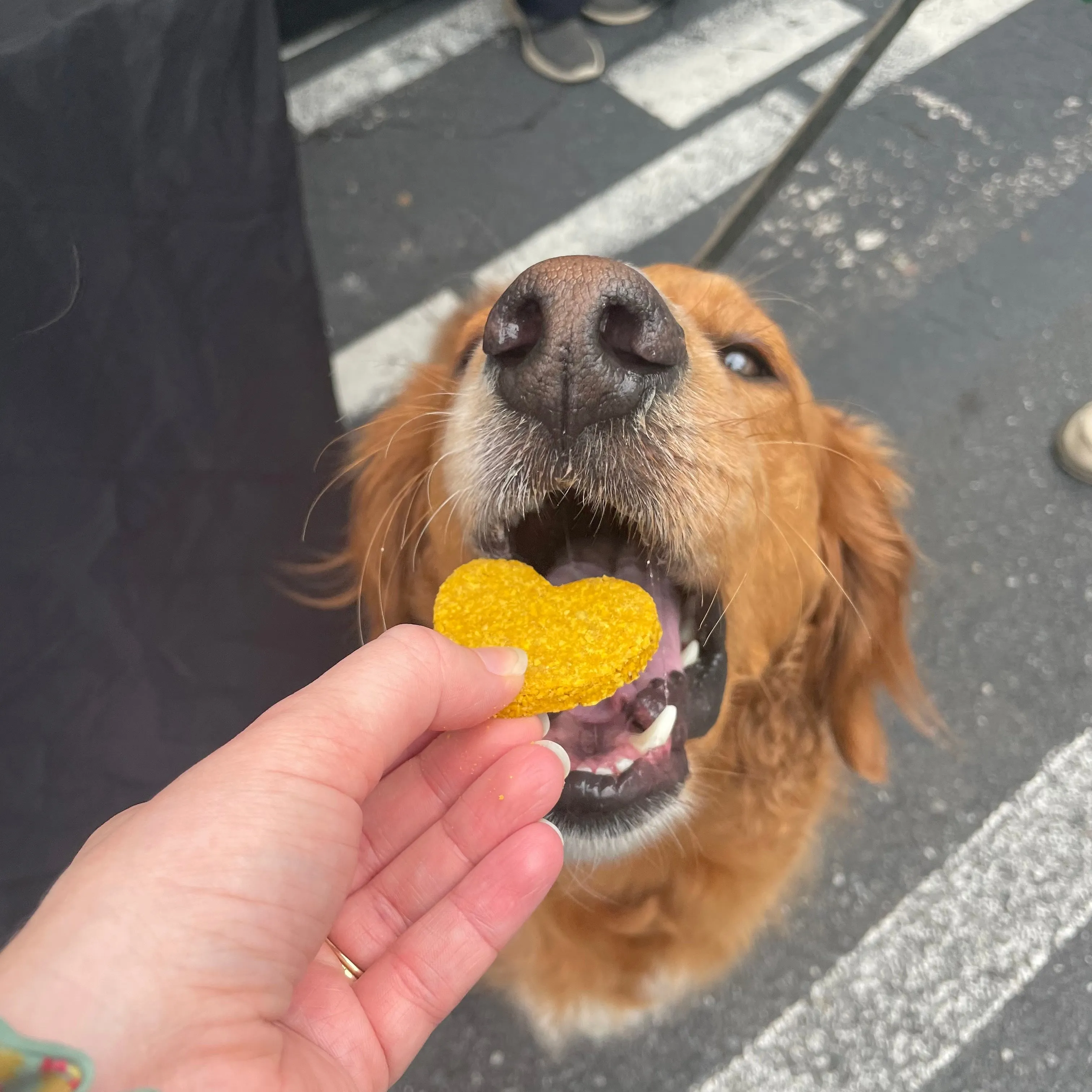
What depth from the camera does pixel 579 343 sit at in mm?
975

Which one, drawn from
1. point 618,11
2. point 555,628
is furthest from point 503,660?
point 618,11

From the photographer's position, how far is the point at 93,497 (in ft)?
4.74

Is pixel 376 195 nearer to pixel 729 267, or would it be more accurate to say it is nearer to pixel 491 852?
pixel 729 267

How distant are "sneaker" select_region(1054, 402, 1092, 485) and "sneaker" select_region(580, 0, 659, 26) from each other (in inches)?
94.8

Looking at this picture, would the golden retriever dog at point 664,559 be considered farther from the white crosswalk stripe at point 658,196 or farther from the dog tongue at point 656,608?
the white crosswalk stripe at point 658,196

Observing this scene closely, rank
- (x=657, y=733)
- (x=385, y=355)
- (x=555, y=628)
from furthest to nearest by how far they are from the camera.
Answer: (x=385, y=355) → (x=657, y=733) → (x=555, y=628)

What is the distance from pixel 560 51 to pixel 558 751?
312 centimetres

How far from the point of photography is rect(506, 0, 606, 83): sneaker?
10.6 ft

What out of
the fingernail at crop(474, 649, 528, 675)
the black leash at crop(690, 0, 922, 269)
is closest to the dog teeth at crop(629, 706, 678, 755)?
the fingernail at crop(474, 649, 528, 675)

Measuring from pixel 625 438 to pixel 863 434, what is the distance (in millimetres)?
782

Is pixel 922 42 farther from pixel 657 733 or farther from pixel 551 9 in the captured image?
pixel 657 733

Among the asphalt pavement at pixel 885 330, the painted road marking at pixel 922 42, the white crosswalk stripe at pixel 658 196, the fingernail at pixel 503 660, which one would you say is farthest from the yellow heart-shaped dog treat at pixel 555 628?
the painted road marking at pixel 922 42

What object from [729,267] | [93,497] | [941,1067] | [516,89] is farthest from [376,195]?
[941,1067]

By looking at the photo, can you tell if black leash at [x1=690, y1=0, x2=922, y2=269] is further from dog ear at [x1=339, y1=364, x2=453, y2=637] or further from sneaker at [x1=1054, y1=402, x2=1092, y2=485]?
sneaker at [x1=1054, y1=402, x2=1092, y2=485]
